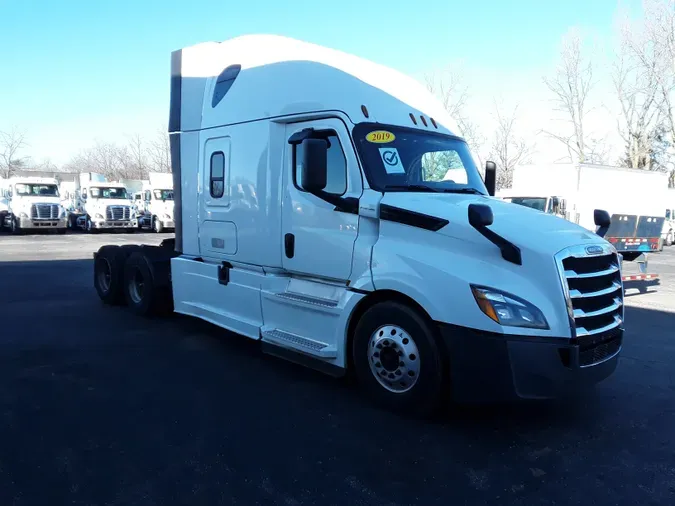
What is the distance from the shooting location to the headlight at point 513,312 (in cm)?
392

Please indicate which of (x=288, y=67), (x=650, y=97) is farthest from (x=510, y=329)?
(x=650, y=97)

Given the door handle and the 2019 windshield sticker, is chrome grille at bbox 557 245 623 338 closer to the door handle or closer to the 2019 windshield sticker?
the 2019 windshield sticker

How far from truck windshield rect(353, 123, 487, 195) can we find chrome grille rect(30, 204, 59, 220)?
82.6 ft

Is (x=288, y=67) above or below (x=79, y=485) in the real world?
above

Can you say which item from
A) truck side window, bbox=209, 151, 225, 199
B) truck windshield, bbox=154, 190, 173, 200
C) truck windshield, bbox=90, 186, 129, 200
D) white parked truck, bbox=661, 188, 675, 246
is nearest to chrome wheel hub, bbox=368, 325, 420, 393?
truck side window, bbox=209, 151, 225, 199

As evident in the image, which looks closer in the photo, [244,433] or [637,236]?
[244,433]

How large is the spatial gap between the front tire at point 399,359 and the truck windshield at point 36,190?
26367 millimetres

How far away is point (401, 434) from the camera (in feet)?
13.8

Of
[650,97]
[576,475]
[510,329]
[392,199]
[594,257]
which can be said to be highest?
[650,97]

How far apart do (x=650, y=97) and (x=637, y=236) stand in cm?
3454

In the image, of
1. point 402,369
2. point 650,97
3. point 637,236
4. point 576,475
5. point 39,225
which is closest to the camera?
point 576,475

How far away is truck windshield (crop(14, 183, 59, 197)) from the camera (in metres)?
26.2

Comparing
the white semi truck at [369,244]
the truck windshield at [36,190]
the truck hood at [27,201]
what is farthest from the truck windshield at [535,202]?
the truck windshield at [36,190]

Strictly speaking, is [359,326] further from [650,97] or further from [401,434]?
[650,97]
